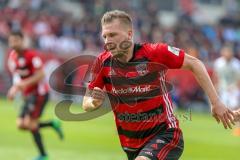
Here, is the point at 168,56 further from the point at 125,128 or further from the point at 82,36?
the point at 82,36

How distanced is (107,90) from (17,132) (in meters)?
11.5

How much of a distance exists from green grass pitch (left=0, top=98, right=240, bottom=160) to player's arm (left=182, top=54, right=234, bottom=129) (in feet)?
11.8

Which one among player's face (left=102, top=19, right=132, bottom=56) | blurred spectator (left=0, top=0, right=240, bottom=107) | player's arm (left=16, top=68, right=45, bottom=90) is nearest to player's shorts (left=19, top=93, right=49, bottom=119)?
player's arm (left=16, top=68, right=45, bottom=90)

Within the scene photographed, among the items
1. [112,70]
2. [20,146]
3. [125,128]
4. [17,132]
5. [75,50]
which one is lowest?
[75,50]

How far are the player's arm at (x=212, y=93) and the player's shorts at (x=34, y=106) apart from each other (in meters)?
7.15

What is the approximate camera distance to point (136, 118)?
26.6ft

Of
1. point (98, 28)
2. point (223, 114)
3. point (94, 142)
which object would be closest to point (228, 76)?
point (94, 142)

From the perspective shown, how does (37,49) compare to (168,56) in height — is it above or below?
below

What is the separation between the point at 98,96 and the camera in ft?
25.8

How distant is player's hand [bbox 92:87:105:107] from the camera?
7.83m

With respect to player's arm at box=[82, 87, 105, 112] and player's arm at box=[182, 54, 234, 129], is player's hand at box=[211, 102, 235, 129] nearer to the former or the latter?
player's arm at box=[182, 54, 234, 129]

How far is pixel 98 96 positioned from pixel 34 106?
706 cm

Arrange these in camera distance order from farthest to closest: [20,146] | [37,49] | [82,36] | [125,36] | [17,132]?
[82,36], [37,49], [17,132], [20,146], [125,36]

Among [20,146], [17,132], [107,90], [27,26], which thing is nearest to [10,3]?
[27,26]
